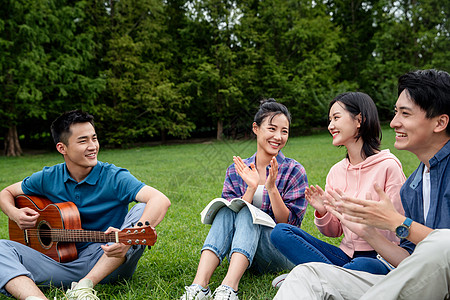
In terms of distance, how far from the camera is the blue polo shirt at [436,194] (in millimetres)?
1895

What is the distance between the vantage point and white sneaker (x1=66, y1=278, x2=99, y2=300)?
97.8 inches

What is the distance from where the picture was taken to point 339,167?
9.07 feet

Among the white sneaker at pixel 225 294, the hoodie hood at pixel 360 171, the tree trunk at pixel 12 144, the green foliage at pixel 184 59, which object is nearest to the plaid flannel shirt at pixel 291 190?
the hoodie hood at pixel 360 171

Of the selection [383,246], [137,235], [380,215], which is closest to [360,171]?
[383,246]

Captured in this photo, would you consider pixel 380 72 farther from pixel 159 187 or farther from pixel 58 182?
pixel 58 182

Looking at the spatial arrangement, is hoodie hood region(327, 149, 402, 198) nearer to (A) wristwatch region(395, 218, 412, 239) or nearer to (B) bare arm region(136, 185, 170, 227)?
(A) wristwatch region(395, 218, 412, 239)

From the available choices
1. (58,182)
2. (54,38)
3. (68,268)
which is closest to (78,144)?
(58,182)

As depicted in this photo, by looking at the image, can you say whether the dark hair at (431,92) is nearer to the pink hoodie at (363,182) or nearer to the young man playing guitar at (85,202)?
the pink hoodie at (363,182)

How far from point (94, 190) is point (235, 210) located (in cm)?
109

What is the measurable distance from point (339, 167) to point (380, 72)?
2413cm

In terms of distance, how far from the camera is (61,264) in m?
2.83

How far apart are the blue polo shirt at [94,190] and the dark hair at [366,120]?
1.61 m

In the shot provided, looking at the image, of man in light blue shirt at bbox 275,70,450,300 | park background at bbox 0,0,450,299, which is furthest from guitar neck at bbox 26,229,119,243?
park background at bbox 0,0,450,299

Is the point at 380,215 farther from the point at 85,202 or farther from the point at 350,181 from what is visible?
the point at 85,202
